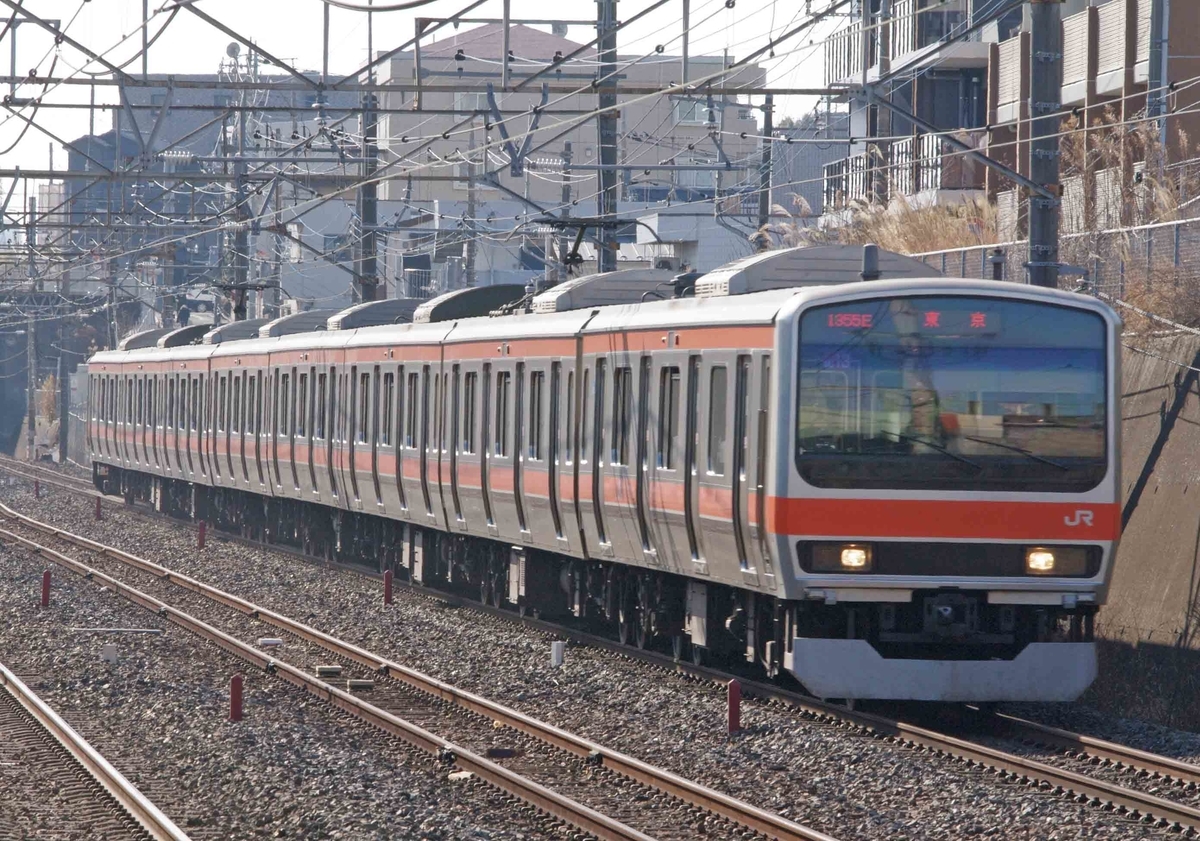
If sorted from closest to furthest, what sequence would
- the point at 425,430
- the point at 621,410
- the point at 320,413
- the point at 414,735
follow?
the point at 414,735 < the point at 621,410 < the point at 425,430 < the point at 320,413

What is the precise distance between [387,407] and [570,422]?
6.22 m

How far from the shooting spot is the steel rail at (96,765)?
31.0ft

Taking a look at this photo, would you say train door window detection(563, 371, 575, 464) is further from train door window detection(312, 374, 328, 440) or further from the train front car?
train door window detection(312, 374, 328, 440)

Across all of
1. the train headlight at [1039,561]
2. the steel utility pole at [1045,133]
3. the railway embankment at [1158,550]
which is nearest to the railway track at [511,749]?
the train headlight at [1039,561]

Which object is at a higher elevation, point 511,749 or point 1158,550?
point 1158,550

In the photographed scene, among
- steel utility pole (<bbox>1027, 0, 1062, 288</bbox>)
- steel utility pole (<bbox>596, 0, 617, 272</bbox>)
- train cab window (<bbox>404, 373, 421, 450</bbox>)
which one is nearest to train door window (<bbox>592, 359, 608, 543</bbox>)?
steel utility pole (<bbox>1027, 0, 1062, 288</bbox>)

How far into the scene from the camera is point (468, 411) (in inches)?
755

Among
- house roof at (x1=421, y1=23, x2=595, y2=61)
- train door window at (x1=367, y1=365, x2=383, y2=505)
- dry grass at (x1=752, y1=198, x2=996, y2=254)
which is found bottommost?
train door window at (x1=367, y1=365, x2=383, y2=505)

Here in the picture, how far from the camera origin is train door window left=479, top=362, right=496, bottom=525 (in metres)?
18.5

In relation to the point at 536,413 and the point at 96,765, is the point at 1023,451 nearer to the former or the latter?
the point at 96,765

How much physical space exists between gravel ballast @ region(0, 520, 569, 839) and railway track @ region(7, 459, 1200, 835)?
8.25ft

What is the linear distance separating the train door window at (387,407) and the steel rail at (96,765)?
7.32 metres

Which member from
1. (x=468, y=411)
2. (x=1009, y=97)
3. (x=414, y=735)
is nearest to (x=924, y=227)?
(x=1009, y=97)

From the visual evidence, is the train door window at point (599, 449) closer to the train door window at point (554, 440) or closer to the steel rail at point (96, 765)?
the train door window at point (554, 440)
